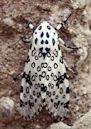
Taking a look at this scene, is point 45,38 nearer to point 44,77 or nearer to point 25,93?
point 44,77

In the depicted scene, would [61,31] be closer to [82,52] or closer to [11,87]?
[82,52]

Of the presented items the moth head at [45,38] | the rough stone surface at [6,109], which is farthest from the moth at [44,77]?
the rough stone surface at [6,109]

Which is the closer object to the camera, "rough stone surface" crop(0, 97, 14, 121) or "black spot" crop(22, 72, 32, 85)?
"rough stone surface" crop(0, 97, 14, 121)

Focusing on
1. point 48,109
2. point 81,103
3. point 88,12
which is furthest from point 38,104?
point 88,12

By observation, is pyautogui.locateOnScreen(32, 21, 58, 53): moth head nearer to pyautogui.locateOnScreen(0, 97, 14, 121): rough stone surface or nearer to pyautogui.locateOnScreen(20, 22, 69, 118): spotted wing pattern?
pyautogui.locateOnScreen(20, 22, 69, 118): spotted wing pattern

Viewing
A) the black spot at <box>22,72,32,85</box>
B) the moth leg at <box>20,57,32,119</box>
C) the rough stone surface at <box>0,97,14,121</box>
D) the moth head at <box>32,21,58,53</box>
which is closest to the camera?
the rough stone surface at <box>0,97,14,121</box>

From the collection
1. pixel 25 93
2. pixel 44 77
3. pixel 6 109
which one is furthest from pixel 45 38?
pixel 6 109

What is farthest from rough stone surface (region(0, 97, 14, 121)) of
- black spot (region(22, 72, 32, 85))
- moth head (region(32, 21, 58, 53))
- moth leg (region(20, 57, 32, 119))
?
moth head (region(32, 21, 58, 53))
